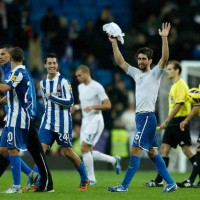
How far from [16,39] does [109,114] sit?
13.3 feet

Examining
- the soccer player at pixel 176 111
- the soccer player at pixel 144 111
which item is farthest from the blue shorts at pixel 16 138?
the soccer player at pixel 176 111

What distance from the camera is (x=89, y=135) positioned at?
15516 mm

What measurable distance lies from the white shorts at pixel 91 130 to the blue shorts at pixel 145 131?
3424 millimetres

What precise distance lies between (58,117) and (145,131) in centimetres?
157

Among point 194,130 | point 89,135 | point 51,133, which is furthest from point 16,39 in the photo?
point 51,133

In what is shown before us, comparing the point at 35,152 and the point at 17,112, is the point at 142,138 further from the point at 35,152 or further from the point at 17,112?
the point at 17,112

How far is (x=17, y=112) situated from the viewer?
1180 cm

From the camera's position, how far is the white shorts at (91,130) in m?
15.5

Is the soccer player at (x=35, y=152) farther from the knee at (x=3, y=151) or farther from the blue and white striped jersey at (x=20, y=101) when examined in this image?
the blue and white striped jersey at (x=20, y=101)

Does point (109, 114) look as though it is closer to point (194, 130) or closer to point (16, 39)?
point (194, 130)

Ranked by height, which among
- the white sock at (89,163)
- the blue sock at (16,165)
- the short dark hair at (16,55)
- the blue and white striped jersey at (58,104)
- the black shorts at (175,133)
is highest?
the short dark hair at (16,55)

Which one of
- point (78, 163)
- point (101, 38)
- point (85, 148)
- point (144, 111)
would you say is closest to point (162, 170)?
point (144, 111)

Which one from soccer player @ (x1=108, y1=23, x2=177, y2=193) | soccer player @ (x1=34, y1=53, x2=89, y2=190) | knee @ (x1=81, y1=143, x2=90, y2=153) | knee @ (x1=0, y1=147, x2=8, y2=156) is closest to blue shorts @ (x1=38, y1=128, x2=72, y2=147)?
soccer player @ (x1=34, y1=53, x2=89, y2=190)

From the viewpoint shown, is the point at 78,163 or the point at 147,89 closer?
the point at 147,89
